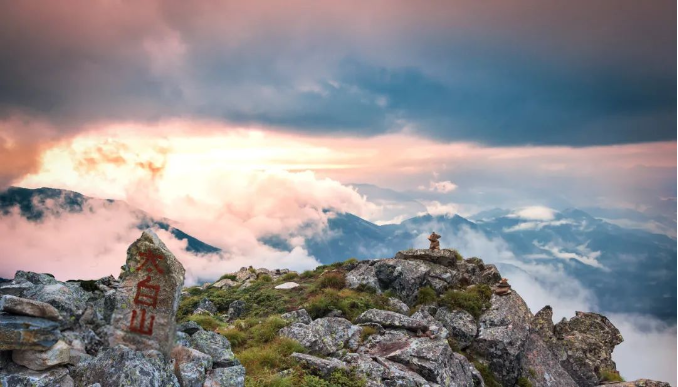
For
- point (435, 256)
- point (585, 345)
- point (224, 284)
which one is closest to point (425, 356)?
point (435, 256)

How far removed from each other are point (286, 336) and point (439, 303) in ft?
50.4

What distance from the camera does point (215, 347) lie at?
16.3m

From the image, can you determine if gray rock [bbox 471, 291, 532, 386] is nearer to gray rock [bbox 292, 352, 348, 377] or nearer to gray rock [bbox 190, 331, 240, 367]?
gray rock [bbox 292, 352, 348, 377]

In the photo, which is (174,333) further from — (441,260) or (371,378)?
(441,260)

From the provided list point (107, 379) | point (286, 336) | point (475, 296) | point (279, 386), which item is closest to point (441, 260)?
point (475, 296)

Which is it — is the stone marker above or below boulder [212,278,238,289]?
above

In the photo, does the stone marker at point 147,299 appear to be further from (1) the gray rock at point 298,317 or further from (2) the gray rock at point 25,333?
(1) the gray rock at point 298,317

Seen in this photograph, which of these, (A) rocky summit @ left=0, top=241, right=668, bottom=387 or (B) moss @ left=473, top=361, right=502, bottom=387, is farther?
(B) moss @ left=473, top=361, right=502, bottom=387

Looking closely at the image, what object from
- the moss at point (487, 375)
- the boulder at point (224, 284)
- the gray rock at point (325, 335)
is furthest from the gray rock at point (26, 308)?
the boulder at point (224, 284)

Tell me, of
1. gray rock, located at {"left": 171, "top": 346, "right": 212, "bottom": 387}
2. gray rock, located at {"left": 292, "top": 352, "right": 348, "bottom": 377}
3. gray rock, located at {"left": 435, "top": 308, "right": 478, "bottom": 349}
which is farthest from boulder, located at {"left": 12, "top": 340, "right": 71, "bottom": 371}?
gray rock, located at {"left": 435, "top": 308, "right": 478, "bottom": 349}

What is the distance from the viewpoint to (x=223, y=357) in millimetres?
15719

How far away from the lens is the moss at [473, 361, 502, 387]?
2448 cm

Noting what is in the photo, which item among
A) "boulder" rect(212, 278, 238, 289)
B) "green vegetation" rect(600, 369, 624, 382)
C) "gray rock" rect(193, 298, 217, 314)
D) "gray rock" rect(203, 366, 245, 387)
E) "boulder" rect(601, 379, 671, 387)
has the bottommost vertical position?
"boulder" rect(212, 278, 238, 289)

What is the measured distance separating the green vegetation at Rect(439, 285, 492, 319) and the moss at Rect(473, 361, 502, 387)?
183 inches
